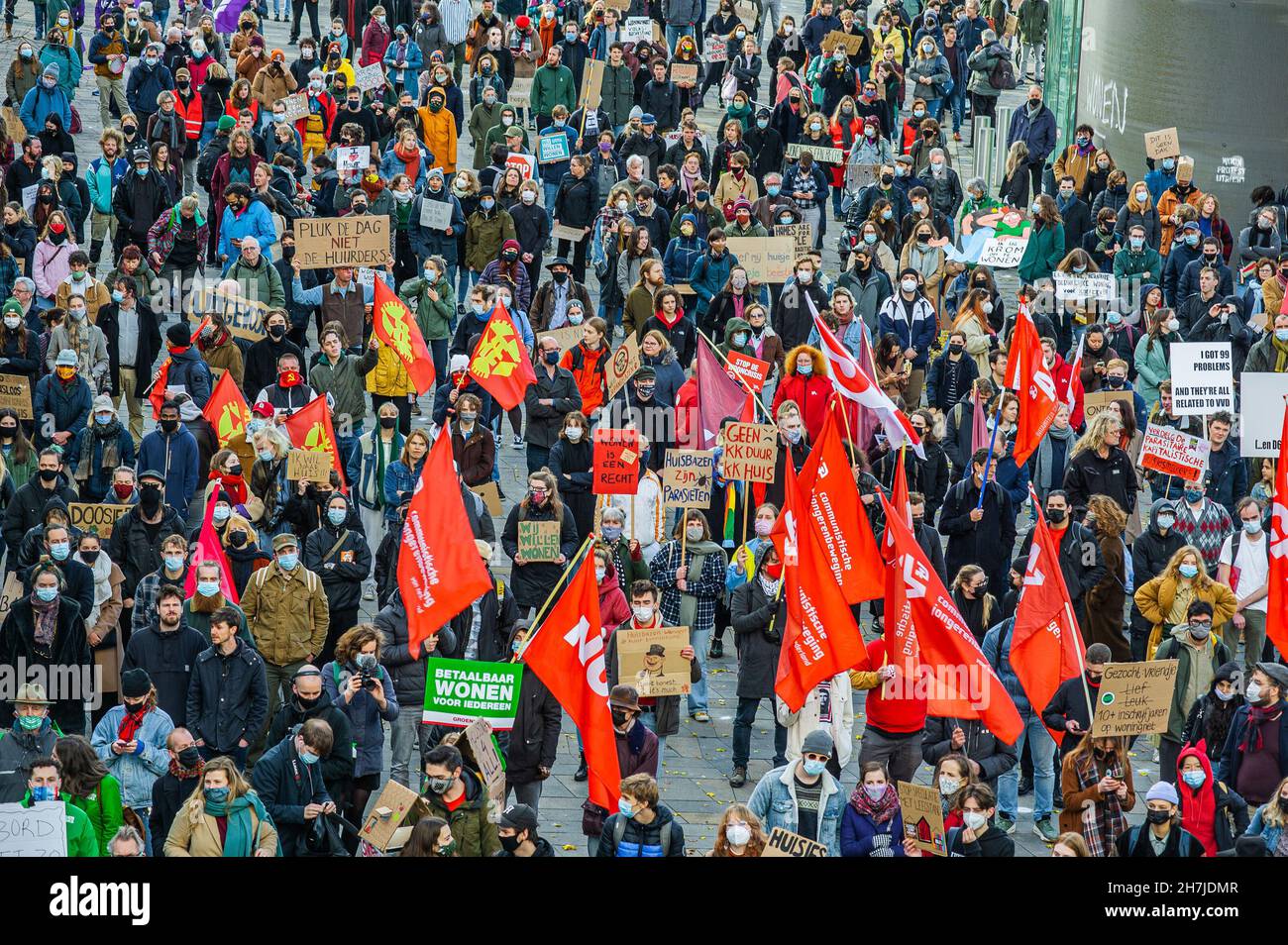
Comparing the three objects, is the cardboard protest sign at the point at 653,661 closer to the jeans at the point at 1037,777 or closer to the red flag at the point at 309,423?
the jeans at the point at 1037,777

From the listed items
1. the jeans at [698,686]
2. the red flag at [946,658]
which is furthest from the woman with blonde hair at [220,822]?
the jeans at [698,686]

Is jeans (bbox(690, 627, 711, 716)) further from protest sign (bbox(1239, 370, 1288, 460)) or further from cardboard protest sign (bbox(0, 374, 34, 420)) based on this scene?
cardboard protest sign (bbox(0, 374, 34, 420))

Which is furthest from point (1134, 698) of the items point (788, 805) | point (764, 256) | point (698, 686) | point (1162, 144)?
point (1162, 144)

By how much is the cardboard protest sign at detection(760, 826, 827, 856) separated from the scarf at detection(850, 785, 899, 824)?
53 centimetres

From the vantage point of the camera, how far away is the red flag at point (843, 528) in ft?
46.2

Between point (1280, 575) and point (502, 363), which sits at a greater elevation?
point (502, 363)

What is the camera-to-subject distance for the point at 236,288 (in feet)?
64.0

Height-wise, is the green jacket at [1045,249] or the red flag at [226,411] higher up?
the green jacket at [1045,249]

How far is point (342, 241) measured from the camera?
19.9 meters

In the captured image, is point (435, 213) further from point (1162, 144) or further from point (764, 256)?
point (1162, 144)

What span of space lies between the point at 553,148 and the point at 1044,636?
1209cm

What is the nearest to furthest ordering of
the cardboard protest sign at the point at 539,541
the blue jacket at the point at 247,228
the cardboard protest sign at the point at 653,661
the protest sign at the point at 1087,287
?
Result: the cardboard protest sign at the point at 653,661
the cardboard protest sign at the point at 539,541
the blue jacket at the point at 247,228
the protest sign at the point at 1087,287

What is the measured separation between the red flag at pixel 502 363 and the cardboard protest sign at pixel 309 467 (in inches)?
109

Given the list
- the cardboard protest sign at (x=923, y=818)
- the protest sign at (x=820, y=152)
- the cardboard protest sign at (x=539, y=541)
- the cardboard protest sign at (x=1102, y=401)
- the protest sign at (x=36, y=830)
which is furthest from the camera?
the protest sign at (x=820, y=152)
